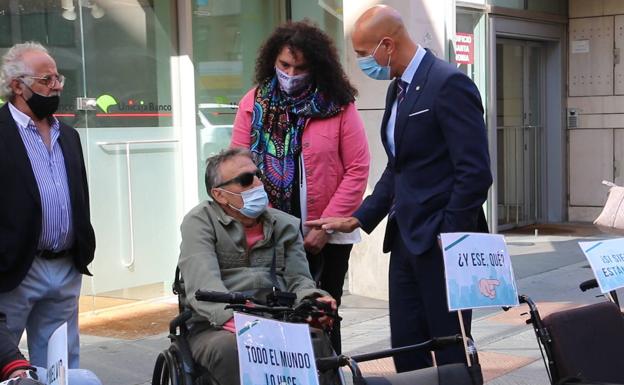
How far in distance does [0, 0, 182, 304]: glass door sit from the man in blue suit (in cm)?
411

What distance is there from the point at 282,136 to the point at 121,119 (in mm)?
3626

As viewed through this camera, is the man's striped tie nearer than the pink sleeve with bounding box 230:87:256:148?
Yes

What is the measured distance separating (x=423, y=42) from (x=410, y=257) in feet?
14.5

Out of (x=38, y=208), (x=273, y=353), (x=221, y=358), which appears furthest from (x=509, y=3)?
(x=273, y=353)

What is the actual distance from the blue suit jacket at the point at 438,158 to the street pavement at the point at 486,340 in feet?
5.99

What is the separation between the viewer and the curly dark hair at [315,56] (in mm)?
4980

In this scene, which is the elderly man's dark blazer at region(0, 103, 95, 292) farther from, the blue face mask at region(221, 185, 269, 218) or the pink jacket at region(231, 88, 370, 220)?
the pink jacket at region(231, 88, 370, 220)

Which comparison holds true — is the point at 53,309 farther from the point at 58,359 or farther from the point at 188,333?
the point at 58,359

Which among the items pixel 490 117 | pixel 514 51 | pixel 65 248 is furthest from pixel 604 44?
pixel 65 248

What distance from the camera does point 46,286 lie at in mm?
4625

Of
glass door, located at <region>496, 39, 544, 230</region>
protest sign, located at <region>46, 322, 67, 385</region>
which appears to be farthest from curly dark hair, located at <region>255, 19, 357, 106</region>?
glass door, located at <region>496, 39, 544, 230</region>

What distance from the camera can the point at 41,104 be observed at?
15.1ft

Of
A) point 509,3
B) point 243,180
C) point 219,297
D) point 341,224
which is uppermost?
point 509,3

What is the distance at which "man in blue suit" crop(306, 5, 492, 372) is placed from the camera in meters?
4.23
